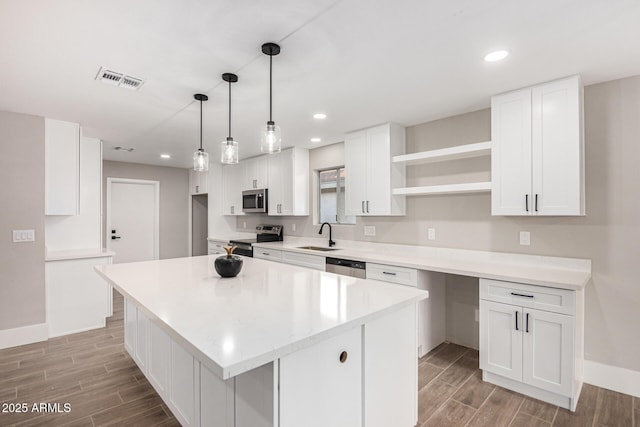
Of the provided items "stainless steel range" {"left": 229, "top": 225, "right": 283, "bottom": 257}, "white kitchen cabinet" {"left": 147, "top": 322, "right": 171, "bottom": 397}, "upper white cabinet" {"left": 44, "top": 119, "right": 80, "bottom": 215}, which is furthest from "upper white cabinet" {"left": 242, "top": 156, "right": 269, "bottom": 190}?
"white kitchen cabinet" {"left": 147, "top": 322, "right": 171, "bottom": 397}

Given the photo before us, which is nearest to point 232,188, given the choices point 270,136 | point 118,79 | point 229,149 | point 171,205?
point 171,205

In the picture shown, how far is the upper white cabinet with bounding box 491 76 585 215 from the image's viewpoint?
2.32 metres

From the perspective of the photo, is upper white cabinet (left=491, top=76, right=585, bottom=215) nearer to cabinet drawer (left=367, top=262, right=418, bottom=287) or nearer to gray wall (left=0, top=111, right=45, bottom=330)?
cabinet drawer (left=367, top=262, right=418, bottom=287)

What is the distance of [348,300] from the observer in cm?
163

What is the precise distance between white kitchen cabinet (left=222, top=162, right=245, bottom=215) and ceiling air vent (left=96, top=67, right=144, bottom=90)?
322 centimetres

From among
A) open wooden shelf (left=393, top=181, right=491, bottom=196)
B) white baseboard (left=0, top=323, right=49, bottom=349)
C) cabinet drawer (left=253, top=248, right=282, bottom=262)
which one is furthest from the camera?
cabinet drawer (left=253, top=248, right=282, bottom=262)

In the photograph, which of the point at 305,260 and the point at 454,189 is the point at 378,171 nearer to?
the point at 454,189

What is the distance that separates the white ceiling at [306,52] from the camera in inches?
63.4

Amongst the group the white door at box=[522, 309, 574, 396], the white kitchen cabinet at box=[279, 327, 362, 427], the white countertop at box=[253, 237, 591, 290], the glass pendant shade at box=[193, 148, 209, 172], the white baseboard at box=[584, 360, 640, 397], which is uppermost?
the glass pendant shade at box=[193, 148, 209, 172]

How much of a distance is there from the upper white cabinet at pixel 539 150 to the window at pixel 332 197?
2.10m

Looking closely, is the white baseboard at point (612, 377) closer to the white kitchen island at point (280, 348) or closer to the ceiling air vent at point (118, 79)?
the white kitchen island at point (280, 348)

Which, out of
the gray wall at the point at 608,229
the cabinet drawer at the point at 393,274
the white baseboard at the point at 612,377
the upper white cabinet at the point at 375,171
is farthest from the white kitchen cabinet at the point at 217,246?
the white baseboard at the point at 612,377

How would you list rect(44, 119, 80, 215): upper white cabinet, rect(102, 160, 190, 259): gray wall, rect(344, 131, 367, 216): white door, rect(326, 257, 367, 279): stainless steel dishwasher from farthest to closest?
rect(102, 160, 190, 259): gray wall < rect(344, 131, 367, 216): white door < rect(44, 119, 80, 215): upper white cabinet < rect(326, 257, 367, 279): stainless steel dishwasher

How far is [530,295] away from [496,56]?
5.56ft
